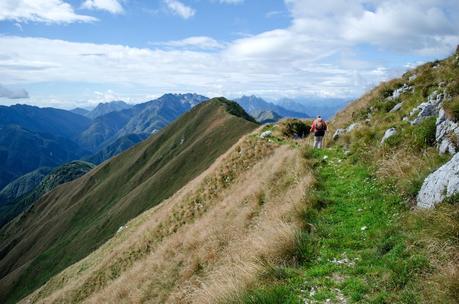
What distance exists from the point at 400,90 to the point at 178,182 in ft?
240

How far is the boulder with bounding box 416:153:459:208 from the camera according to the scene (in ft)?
33.3

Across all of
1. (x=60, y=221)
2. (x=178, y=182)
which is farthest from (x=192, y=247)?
(x=60, y=221)

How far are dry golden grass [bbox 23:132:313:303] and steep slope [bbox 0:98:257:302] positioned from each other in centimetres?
5568

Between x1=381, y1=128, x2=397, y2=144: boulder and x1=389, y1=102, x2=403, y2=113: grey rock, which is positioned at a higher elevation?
x1=389, y1=102, x2=403, y2=113: grey rock

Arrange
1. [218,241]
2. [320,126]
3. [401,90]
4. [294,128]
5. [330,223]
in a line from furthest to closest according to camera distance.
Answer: [294,128]
[320,126]
[401,90]
[218,241]
[330,223]

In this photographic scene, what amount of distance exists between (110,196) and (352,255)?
126 metres

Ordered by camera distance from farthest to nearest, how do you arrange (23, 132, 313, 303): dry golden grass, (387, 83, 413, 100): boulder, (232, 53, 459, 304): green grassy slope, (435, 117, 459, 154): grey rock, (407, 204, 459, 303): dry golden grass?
(387, 83, 413, 100): boulder < (435, 117, 459, 154): grey rock < (23, 132, 313, 303): dry golden grass < (232, 53, 459, 304): green grassy slope < (407, 204, 459, 303): dry golden grass

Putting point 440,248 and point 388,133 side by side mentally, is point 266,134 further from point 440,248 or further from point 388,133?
point 440,248

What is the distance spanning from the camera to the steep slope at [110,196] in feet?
308

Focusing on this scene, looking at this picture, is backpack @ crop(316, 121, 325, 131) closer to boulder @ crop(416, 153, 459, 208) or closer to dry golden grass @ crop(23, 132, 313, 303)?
dry golden grass @ crop(23, 132, 313, 303)

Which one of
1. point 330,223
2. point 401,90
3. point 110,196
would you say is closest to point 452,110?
point 330,223

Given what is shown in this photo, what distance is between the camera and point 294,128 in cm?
4012

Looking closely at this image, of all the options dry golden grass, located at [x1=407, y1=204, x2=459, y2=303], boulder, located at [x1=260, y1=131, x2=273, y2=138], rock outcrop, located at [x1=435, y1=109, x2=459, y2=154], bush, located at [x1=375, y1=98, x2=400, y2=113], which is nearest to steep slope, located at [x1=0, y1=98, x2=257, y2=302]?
boulder, located at [x1=260, y1=131, x2=273, y2=138]

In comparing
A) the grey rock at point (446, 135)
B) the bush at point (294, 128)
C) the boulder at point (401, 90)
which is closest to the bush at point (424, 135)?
the grey rock at point (446, 135)
